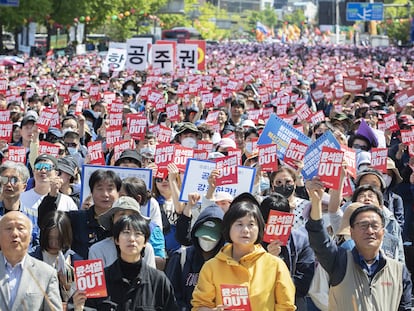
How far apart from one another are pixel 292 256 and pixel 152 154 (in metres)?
4.51

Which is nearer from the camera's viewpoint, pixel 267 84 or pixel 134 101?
pixel 134 101

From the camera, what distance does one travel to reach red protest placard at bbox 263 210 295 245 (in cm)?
700

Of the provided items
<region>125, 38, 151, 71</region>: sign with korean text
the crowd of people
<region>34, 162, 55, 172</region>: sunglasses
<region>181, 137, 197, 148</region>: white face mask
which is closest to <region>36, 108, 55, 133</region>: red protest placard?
the crowd of people

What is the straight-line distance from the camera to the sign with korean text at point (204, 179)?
922 centimetres

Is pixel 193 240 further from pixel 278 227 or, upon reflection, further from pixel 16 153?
pixel 16 153

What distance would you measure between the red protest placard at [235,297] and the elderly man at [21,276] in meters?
0.82

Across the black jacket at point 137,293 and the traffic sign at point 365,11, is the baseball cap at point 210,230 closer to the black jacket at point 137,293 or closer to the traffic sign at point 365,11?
the black jacket at point 137,293

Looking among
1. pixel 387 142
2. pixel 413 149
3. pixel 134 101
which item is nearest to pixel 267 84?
pixel 134 101

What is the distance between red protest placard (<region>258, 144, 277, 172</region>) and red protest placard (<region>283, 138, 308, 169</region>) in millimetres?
252

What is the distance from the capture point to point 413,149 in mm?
12695

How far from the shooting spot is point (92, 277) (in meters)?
6.05

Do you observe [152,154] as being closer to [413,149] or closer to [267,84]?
[413,149]

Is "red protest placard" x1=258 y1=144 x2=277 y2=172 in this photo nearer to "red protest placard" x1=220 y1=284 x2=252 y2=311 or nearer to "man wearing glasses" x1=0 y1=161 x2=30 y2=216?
"man wearing glasses" x1=0 y1=161 x2=30 y2=216

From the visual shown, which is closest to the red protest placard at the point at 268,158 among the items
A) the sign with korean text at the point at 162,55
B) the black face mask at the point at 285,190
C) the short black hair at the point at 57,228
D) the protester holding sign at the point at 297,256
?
the black face mask at the point at 285,190
